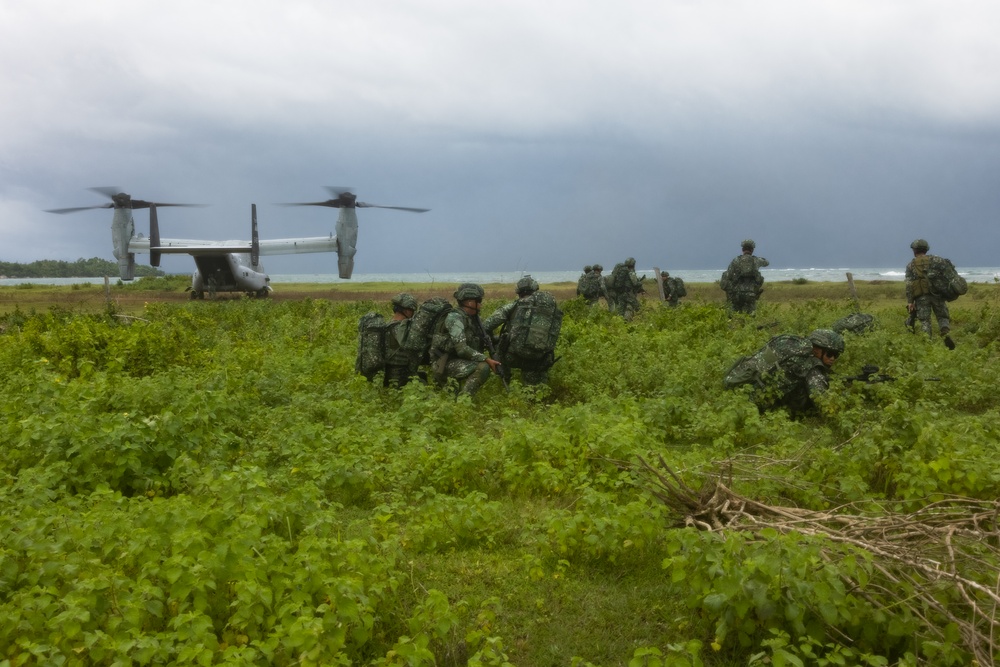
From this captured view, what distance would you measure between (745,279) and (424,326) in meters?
9.24

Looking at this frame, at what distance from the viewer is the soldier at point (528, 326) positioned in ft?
34.6

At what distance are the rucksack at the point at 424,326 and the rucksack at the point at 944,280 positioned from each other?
857 centimetres

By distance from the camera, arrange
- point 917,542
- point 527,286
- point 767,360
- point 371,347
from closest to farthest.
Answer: point 917,542, point 767,360, point 371,347, point 527,286

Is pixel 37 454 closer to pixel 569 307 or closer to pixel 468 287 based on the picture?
pixel 468 287

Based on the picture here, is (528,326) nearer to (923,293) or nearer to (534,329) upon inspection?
(534,329)

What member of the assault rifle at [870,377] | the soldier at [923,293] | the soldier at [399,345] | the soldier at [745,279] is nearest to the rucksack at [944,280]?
the soldier at [923,293]

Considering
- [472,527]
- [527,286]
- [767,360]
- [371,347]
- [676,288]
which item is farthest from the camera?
[676,288]

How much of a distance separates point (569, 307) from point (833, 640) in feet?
46.9

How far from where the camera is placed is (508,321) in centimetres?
1084

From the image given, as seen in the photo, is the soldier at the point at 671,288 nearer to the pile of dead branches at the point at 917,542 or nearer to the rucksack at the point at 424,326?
the rucksack at the point at 424,326

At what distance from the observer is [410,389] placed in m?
9.05

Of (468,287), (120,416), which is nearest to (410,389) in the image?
(468,287)

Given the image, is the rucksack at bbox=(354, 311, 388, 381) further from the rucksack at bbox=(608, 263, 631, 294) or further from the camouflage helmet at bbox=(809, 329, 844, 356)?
the rucksack at bbox=(608, 263, 631, 294)

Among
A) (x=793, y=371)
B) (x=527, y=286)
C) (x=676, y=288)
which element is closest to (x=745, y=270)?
(x=676, y=288)
